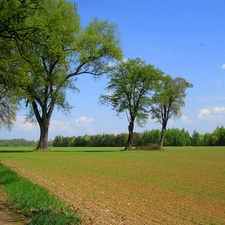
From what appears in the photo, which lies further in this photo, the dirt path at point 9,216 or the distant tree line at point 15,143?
the distant tree line at point 15,143

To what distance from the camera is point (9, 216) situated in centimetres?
788

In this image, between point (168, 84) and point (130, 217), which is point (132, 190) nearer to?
point (130, 217)

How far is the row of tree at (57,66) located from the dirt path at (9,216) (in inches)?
298

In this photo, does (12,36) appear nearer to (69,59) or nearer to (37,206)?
(37,206)

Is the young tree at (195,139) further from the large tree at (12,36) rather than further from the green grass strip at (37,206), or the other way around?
the green grass strip at (37,206)

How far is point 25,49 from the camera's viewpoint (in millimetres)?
19516

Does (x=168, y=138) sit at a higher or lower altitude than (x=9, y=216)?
higher

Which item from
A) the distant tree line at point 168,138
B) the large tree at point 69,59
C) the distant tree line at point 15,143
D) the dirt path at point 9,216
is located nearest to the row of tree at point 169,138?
the distant tree line at point 168,138

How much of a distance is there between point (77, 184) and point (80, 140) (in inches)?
4794

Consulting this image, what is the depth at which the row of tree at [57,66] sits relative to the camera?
15.4 m

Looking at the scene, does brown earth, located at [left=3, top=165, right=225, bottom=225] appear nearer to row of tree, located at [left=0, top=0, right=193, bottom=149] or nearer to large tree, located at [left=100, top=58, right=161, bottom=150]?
row of tree, located at [left=0, top=0, right=193, bottom=149]

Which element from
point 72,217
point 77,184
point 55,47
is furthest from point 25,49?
point 72,217

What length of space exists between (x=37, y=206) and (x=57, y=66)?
40700 mm

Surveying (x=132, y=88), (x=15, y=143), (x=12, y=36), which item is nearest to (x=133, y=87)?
(x=132, y=88)
